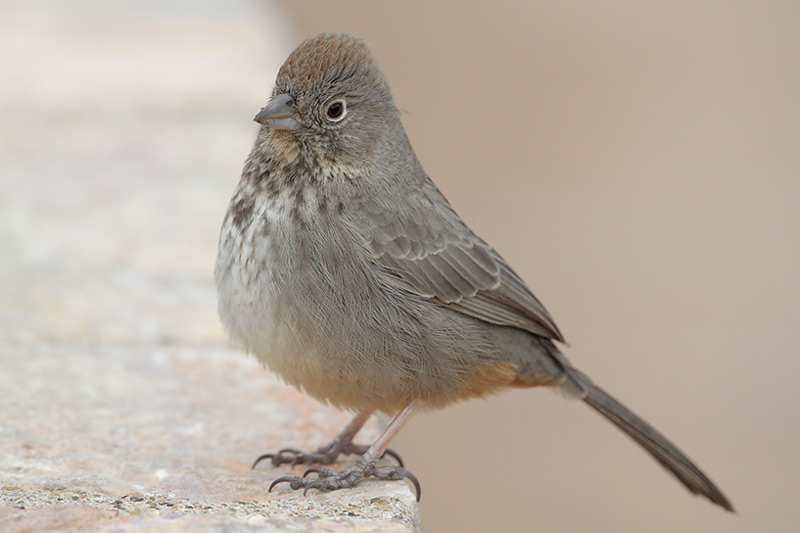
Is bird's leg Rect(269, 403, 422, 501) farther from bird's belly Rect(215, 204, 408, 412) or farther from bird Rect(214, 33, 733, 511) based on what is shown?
bird's belly Rect(215, 204, 408, 412)

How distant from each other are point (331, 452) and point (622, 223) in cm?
512

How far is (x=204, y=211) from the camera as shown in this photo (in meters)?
4.43

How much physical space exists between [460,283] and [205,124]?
207cm

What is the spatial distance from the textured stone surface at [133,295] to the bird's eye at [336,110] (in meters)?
0.90

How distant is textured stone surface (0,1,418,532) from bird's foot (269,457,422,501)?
0.06 metres

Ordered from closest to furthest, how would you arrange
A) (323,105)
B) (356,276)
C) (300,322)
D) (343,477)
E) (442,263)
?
(343,477) < (300,322) < (356,276) < (323,105) < (442,263)

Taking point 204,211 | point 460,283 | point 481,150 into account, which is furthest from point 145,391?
point 481,150

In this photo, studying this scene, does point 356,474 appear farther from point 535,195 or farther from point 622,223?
point 535,195

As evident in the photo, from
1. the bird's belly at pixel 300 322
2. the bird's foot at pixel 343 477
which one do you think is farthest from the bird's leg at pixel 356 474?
the bird's belly at pixel 300 322

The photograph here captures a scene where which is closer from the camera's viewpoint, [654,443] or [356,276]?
[356,276]

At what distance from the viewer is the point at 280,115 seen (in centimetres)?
322

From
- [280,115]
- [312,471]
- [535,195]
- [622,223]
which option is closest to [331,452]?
[312,471]

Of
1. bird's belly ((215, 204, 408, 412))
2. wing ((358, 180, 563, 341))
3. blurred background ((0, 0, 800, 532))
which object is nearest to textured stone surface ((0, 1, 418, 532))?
blurred background ((0, 0, 800, 532))

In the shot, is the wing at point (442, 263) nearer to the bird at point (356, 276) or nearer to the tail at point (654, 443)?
the bird at point (356, 276)
